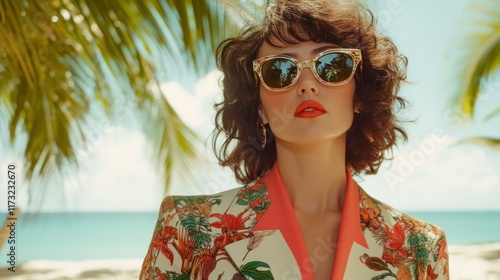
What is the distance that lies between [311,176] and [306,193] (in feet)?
0.19

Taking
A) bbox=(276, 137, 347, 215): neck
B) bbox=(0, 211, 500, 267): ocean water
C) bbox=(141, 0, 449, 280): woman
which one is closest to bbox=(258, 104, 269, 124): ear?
bbox=(141, 0, 449, 280): woman

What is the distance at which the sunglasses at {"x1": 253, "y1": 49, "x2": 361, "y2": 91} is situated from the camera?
2125 millimetres

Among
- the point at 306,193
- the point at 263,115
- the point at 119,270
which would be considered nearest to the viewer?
the point at 306,193

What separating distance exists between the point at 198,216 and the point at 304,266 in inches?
14.0

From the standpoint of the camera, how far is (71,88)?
527 centimetres

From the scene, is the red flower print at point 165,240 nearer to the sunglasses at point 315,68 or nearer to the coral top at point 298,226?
the coral top at point 298,226

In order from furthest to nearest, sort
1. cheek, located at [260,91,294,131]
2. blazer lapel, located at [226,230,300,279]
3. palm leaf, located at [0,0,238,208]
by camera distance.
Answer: palm leaf, located at [0,0,238,208] < cheek, located at [260,91,294,131] < blazer lapel, located at [226,230,300,279]

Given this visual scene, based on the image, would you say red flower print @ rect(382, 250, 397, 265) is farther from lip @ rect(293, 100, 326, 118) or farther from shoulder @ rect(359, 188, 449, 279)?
lip @ rect(293, 100, 326, 118)

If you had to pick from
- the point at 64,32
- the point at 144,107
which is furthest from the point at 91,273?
the point at 64,32

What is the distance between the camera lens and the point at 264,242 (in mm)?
2105

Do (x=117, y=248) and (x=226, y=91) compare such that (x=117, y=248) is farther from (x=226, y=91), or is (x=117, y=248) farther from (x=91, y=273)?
(x=226, y=91)

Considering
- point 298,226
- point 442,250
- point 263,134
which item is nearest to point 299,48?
point 263,134

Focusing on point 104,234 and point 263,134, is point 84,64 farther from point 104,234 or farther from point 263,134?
point 104,234

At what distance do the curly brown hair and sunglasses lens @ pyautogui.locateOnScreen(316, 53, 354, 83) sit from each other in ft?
0.28
